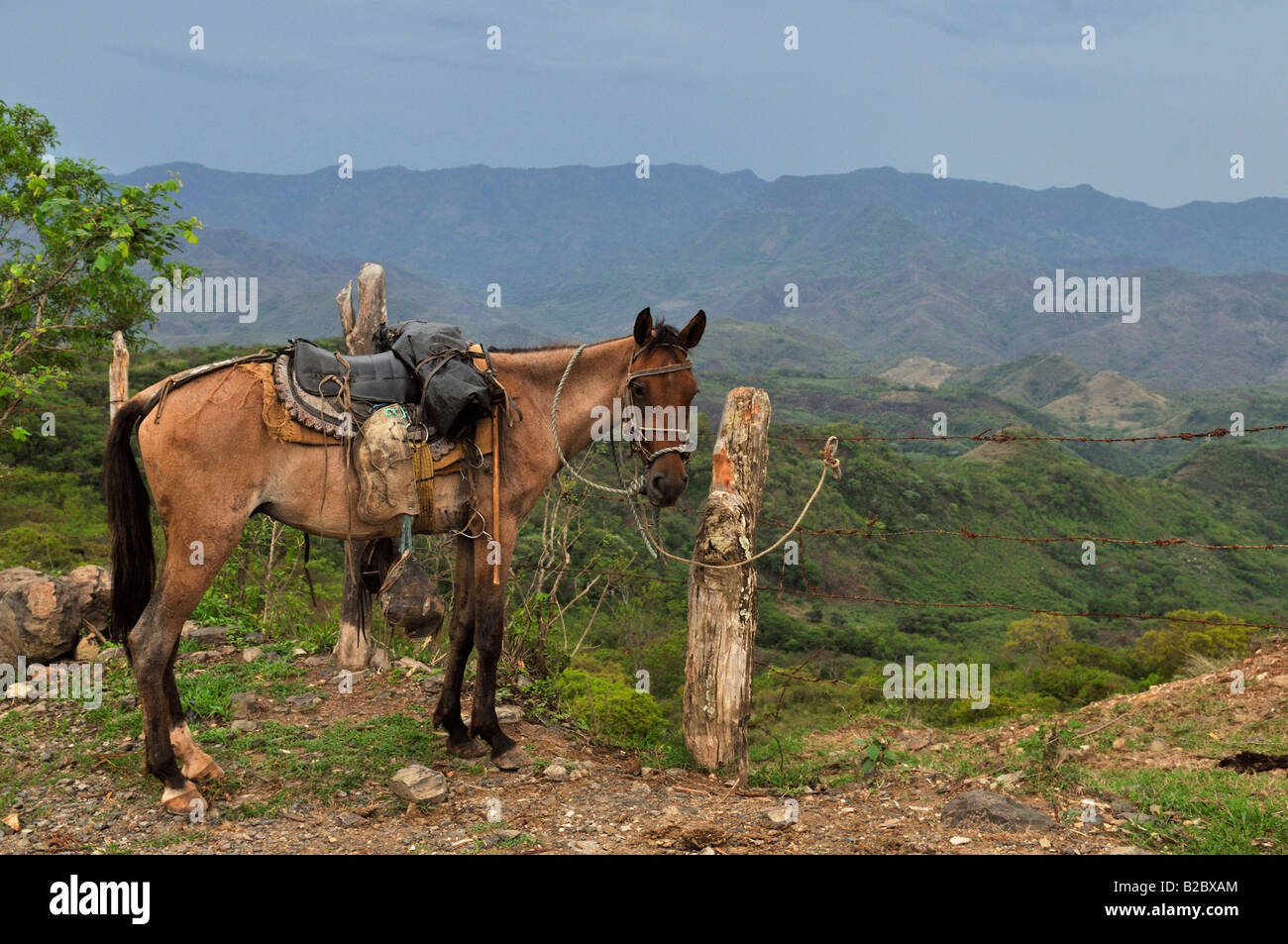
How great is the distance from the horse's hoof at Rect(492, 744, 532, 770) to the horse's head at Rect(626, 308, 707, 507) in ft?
5.60

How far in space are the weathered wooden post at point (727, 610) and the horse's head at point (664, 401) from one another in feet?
1.49

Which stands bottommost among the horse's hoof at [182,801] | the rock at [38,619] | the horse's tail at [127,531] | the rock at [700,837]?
the rock at [700,837]

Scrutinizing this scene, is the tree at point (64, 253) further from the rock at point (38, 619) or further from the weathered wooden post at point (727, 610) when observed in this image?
the weathered wooden post at point (727, 610)

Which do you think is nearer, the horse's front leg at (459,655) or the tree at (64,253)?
the horse's front leg at (459,655)

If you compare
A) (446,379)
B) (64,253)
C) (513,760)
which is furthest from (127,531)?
(64,253)

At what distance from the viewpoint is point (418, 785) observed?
4785mm

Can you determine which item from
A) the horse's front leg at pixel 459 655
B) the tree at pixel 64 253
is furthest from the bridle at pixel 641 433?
the tree at pixel 64 253

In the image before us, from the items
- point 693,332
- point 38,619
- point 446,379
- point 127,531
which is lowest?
point 38,619

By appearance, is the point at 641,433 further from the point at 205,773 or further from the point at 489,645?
the point at 205,773

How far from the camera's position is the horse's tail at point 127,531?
4.84 metres

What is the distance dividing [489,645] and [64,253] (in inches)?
297

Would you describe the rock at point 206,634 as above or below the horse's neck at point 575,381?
below

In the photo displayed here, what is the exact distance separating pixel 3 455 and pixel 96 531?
634 centimetres

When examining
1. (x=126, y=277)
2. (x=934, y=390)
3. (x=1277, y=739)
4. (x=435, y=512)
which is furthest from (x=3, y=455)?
(x=934, y=390)
